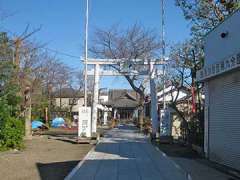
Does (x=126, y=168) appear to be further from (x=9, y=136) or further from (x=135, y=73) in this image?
(x=135, y=73)

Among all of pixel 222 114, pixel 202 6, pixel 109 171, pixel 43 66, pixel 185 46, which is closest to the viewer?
pixel 109 171

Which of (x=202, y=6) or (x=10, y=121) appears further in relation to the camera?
(x=202, y=6)

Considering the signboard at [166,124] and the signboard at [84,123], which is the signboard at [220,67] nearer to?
the signboard at [166,124]

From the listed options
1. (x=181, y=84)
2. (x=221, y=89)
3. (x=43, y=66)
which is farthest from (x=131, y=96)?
(x=221, y=89)

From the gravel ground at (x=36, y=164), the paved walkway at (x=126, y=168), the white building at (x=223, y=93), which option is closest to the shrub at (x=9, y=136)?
the gravel ground at (x=36, y=164)

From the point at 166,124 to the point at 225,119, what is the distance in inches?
479

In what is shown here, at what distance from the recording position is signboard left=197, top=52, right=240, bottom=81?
1327cm

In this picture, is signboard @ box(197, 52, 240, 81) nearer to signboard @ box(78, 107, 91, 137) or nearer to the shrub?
the shrub

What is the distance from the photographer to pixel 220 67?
1498 cm

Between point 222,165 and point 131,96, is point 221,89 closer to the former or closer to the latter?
point 222,165

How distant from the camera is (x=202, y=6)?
959 inches

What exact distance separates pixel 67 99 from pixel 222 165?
217ft

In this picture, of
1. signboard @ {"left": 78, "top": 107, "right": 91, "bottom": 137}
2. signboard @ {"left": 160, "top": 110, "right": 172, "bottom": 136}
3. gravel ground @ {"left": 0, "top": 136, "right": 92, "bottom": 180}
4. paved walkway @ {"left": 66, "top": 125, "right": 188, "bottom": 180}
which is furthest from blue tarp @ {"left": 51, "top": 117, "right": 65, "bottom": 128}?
paved walkway @ {"left": 66, "top": 125, "right": 188, "bottom": 180}

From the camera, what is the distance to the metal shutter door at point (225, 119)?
14281mm
